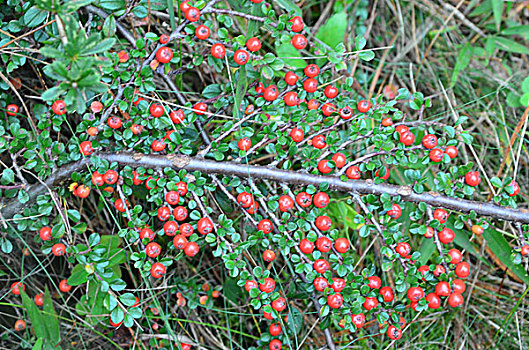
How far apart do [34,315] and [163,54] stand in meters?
2.13

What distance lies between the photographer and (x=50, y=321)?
3.56m

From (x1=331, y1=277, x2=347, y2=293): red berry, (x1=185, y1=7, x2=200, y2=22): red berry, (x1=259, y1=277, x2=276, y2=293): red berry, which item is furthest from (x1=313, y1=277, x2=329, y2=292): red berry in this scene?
(x1=185, y1=7, x2=200, y2=22): red berry

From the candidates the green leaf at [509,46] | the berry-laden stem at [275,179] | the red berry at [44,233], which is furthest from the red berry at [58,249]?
the green leaf at [509,46]

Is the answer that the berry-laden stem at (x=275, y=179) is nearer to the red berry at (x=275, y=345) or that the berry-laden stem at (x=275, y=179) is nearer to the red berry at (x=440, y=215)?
the red berry at (x=440, y=215)

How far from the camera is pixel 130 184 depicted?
3.31 m

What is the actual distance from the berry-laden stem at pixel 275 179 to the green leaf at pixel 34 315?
66cm

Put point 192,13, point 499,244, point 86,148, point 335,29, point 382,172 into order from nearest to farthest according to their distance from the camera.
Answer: point 192,13 < point 86,148 < point 382,172 < point 499,244 < point 335,29

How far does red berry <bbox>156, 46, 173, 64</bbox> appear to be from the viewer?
2.98 m

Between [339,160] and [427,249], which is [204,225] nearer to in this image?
[339,160]

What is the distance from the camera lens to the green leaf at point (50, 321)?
3.50 metres

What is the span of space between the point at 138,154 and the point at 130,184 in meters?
0.25

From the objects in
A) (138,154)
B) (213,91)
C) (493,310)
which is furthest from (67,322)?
(493,310)

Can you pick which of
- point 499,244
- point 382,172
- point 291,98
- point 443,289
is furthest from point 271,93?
point 499,244

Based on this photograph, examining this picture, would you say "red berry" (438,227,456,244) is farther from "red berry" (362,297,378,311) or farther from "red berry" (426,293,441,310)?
"red berry" (362,297,378,311)
